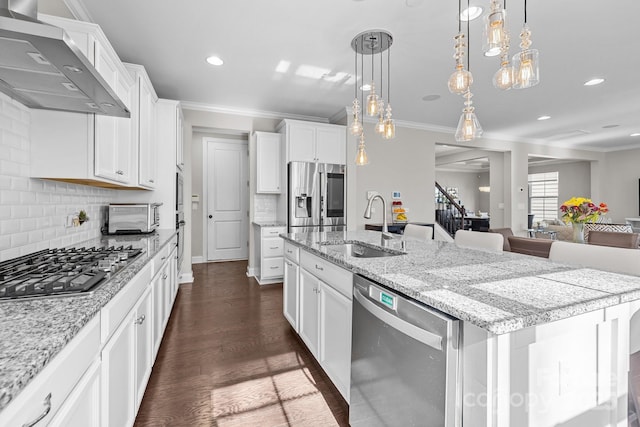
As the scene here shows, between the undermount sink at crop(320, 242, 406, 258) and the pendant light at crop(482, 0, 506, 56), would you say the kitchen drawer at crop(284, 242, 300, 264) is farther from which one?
the pendant light at crop(482, 0, 506, 56)

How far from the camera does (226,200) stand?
614cm

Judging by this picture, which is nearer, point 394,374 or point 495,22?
point 394,374

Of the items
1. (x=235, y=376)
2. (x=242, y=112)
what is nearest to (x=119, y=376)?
(x=235, y=376)

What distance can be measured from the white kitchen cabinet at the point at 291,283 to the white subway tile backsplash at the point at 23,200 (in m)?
1.63

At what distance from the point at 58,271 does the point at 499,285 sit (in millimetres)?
1841

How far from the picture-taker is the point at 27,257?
160 cm

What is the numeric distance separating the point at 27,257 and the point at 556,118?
22.8 feet

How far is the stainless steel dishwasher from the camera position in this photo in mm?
938

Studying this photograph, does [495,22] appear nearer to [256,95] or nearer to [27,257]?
A: [27,257]

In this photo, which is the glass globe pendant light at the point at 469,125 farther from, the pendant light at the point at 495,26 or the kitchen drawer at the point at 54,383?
the kitchen drawer at the point at 54,383

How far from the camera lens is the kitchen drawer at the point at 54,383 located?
59 cm

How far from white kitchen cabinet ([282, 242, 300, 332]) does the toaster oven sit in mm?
1367

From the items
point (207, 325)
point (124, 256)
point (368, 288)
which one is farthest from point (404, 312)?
point (207, 325)

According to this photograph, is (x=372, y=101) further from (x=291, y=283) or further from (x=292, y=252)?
(x=291, y=283)
